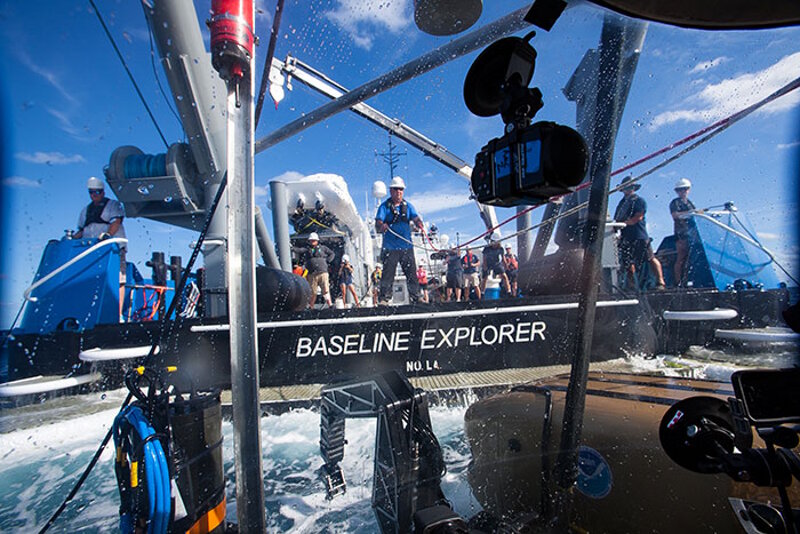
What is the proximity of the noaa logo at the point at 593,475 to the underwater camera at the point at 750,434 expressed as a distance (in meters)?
0.47

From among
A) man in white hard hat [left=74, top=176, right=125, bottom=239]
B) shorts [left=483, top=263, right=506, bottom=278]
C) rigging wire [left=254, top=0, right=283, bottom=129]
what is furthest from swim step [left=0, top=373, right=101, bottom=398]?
shorts [left=483, top=263, right=506, bottom=278]

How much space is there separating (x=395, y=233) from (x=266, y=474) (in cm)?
367

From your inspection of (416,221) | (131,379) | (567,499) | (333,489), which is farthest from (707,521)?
(416,221)

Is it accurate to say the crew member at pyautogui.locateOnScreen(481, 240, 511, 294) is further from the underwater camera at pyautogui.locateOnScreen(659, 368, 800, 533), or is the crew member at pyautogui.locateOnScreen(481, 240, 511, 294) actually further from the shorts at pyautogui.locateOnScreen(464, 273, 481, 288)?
the underwater camera at pyautogui.locateOnScreen(659, 368, 800, 533)

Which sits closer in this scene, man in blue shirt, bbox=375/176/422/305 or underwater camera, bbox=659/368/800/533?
underwater camera, bbox=659/368/800/533

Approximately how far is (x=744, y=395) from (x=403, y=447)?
1227 millimetres

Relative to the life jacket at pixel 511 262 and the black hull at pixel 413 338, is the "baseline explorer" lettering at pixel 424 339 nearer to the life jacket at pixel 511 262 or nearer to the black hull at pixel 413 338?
the black hull at pixel 413 338

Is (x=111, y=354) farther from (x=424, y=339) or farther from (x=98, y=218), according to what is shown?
(x=424, y=339)

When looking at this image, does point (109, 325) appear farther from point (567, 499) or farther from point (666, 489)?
point (666, 489)

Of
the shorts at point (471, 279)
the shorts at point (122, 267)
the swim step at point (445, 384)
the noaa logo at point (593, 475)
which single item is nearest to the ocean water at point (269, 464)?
the swim step at point (445, 384)

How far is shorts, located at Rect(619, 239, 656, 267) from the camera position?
4.68 metres

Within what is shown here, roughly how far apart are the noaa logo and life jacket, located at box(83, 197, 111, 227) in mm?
5549

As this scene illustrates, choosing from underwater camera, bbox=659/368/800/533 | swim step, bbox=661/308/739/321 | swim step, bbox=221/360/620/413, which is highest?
underwater camera, bbox=659/368/800/533

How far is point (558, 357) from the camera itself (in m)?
4.17
